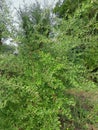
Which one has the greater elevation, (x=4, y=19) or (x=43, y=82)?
(x=4, y=19)

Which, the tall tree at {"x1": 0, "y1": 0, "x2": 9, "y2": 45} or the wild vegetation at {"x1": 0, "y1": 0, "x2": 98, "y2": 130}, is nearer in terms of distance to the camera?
the wild vegetation at {"x1": 0, "y1": 0, "x2": 98, "y2": 130}

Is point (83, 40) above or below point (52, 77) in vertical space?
above

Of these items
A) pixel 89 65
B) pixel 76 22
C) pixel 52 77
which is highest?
pixel 89 65

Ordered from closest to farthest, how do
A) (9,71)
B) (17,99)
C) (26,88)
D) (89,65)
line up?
1. (26,88)
2. (17,99)
3. (9,71)
4. (89,65)

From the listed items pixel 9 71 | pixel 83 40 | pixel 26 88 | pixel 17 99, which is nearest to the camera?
pixel 26 88

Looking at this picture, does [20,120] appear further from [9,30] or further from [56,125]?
[9,30]

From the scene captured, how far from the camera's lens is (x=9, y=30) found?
312 centimetres

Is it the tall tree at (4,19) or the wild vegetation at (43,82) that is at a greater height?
the tall tree at (4,19)

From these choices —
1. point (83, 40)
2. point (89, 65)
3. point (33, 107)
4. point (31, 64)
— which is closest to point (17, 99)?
point (33, 107)

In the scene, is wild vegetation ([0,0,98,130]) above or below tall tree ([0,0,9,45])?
below

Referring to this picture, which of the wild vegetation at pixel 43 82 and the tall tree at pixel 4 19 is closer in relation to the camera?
the wild vegetation at pixel 43 82

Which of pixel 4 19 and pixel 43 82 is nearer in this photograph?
pixel 43 82

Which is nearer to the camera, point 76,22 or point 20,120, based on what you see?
point 20,120

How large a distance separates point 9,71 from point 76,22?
1.11 meters
